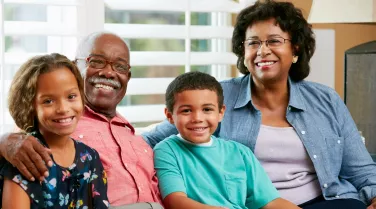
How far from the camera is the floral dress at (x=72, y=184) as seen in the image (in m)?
1.61

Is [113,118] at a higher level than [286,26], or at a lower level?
lower

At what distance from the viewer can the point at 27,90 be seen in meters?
1.68

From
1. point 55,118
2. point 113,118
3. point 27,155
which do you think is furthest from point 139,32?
point 27,155

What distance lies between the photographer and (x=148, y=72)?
325 centimetres

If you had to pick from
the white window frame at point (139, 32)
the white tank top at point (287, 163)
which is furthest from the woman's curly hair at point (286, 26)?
the white window frame at point (139, 32)

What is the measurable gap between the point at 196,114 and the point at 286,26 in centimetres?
56

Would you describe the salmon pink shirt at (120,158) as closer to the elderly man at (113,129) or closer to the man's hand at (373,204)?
the elderly man at (113,129)

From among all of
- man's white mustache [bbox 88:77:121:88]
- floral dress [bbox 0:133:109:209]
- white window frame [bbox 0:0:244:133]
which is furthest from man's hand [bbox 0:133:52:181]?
white window frame [bbox 0:0:244:133]

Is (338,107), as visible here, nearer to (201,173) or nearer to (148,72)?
(201,173)

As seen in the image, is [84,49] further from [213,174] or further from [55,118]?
[213,174]

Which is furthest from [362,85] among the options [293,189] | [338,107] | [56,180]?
[56,180]

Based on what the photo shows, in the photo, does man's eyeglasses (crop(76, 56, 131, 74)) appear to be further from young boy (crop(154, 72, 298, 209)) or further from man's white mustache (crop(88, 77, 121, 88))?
young boy (crop(154, 72, 298, 209))

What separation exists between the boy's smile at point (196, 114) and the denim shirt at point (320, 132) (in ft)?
0.85

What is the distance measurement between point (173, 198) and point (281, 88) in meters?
0.67
